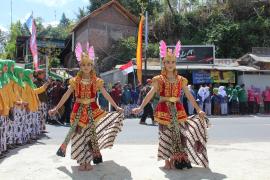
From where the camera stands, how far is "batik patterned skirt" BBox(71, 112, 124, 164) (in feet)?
24.9

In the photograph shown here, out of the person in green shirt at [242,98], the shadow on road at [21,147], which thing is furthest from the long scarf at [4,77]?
the person in green shirt at [242,98]

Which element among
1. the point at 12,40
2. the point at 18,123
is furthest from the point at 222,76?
the point at 12,40

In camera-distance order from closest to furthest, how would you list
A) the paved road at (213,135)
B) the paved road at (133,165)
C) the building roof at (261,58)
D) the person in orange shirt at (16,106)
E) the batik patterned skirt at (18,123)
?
the paved road at (133,165), the person in orange shirt at (16,106), the batik patterned skirt at (18,123), the paved road at (213,135), the building roof at (261,58)

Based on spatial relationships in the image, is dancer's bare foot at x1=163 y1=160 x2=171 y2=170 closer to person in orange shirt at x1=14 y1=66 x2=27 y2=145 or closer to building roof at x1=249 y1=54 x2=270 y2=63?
person in orange shirt at x1=14 y1=66 x2=27 y2=145

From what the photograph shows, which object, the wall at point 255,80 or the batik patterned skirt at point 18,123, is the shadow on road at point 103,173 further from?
the wall at point 255,80

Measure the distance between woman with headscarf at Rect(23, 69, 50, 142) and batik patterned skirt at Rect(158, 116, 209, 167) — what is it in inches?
140

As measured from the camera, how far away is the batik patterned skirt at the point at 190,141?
759 centimetres

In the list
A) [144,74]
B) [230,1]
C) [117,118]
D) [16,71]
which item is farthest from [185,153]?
[230,1]

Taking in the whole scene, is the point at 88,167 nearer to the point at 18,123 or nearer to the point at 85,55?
the point at 85,55

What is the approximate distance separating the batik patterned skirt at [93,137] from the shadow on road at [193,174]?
42.6 inches

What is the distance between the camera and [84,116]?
771 cm

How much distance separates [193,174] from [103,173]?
54.5 inches

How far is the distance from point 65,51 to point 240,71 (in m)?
24.2

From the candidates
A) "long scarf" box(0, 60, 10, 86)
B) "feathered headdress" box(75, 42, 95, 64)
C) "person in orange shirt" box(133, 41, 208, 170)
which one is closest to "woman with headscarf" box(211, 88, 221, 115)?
"long scarf" box(0, 60, 10, 86)
